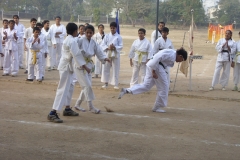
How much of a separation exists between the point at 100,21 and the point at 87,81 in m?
48.8

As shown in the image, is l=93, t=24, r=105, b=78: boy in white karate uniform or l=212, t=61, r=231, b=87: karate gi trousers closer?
l=212, t=61, r=231, b=87: karate gi trousers

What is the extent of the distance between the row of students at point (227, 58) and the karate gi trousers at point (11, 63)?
649 cm

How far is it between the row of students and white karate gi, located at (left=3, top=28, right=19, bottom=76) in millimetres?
6511

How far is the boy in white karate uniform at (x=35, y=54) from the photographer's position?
13070mm

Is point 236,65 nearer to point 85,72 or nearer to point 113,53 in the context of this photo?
point 113,53

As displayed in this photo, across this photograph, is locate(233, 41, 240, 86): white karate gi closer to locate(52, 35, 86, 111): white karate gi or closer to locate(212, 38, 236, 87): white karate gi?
locate(212, 38, 236, 87): white karate gi

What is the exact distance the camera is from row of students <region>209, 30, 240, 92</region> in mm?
12594

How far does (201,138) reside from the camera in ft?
23.5

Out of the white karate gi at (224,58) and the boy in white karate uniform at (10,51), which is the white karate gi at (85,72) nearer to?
the white karate gi at (224,58)

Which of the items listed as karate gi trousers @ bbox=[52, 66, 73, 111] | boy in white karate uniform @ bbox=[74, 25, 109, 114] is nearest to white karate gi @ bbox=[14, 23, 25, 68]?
boy in white karate uniform @ bbox=[74, 25, 109, 114]

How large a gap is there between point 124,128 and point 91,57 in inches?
75.6

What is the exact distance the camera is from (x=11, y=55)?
14820 millimetres

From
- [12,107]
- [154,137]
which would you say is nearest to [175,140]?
[154,137]

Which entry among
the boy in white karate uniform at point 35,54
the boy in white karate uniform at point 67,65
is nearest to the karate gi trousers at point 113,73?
the boy in white karate uniform at point 35,54
